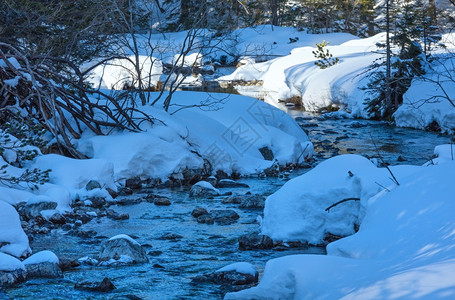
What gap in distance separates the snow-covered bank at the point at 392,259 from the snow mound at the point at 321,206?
A: 3.62ft

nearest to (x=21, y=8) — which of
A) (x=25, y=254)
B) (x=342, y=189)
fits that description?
(x=25, y=254)

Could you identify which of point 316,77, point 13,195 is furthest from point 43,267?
point 316,77

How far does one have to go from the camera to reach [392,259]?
4.52m

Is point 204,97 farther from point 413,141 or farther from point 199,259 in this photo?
point 199,259

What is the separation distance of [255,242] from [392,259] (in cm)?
282

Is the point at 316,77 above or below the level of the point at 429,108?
above

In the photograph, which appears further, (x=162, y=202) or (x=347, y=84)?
(x=347, y=84)

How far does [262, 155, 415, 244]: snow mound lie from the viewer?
7172mm

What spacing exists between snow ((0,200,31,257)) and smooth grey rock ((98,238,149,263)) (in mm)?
859

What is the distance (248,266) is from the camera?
6.00m

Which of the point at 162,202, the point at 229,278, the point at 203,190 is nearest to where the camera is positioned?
the point at 229,278

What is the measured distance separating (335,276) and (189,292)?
5.62 feet

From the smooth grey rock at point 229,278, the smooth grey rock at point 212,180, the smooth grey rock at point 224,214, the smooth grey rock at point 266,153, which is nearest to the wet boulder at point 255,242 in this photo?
the smooth grey rock at point 229,278

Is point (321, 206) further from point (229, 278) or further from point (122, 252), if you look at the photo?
point (122, 252)
